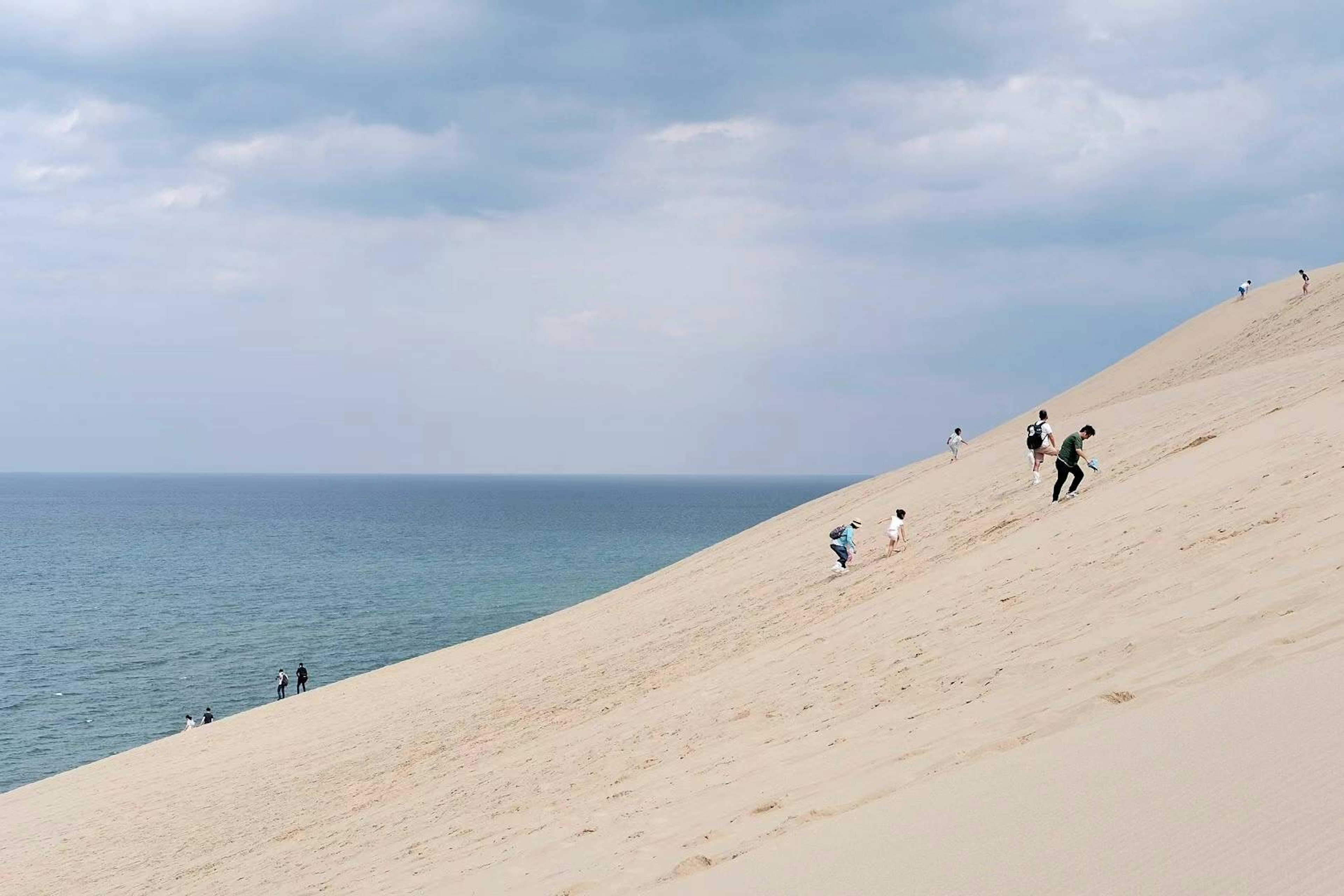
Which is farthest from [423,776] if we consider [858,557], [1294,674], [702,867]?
[1294,674]

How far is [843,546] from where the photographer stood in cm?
1720

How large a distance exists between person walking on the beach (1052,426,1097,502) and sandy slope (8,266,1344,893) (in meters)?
0.61

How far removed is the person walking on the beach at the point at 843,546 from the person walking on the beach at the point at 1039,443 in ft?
11.8

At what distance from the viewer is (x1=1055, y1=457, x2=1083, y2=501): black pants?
1517 centimetres

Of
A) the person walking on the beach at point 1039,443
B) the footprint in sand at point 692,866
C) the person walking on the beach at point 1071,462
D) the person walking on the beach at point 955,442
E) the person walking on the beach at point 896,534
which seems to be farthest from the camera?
the person walking on the beach at point 955,442

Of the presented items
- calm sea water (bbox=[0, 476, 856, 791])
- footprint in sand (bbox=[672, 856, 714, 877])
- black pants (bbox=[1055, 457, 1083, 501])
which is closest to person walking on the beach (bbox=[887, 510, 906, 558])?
black pants (bbox=[1055, 457, 1083, 501])

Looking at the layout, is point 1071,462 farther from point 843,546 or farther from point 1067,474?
point 843,546

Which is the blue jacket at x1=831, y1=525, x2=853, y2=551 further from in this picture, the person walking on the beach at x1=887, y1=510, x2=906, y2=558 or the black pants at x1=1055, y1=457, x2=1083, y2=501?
the black pants at x1=1055, y1=457, x2=1083, y2=501

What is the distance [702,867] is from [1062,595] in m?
5.44

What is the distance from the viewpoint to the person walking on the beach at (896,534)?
16.7 m

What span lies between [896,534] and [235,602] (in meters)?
51.0

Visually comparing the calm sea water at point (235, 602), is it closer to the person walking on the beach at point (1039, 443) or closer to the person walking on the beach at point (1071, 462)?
the person walking on the beach at point (1039, 443)

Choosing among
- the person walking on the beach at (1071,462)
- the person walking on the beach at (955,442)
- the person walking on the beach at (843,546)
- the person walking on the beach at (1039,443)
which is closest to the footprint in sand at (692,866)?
the person walking on the beach at (1071,462)

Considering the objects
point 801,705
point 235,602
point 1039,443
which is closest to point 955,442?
point 1039,443
